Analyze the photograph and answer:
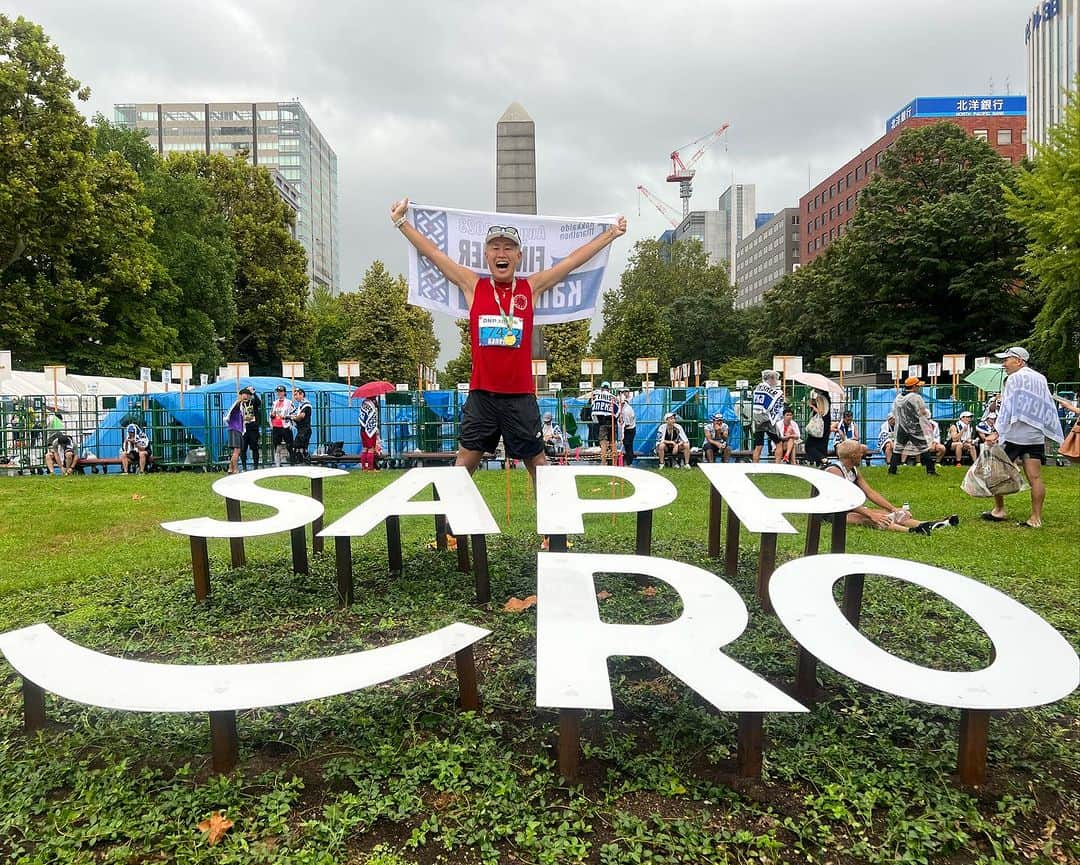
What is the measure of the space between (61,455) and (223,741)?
48.7 feet

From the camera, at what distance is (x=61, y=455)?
14.5m

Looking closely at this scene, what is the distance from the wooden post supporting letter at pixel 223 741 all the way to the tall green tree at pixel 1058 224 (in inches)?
763

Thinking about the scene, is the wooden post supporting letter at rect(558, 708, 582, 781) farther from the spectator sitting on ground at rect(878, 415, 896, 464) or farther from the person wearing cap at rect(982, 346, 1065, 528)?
the spectator sitting on ground at rect(878, 415, 896, 464)

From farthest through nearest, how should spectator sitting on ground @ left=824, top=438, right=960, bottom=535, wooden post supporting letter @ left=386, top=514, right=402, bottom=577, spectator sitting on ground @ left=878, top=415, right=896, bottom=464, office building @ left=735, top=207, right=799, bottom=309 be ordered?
1. office building @ left=735, top=207, right=799, bottom=309
2. spectator sitting on ground @ left=878, top=415, right=896, bottom=464
3. spectator sitting on ground @ left=824, top=438, right=960, bottom=535
4. wooden post supporting letter @ left=386, top=514, right=402, bottom=577

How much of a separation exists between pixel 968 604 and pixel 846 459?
4.65 m

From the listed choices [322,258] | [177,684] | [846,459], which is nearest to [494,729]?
[177,684]

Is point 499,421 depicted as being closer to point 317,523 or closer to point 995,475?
point 317,523

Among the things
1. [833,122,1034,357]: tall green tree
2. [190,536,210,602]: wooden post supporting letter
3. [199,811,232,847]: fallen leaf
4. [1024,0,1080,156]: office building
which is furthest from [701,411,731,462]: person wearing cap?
[1024,0,1080,156]: office building

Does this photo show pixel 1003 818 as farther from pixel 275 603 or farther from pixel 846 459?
pixel 846 459

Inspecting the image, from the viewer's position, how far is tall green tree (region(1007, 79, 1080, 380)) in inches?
645

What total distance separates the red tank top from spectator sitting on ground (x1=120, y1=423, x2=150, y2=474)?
12.4 meters

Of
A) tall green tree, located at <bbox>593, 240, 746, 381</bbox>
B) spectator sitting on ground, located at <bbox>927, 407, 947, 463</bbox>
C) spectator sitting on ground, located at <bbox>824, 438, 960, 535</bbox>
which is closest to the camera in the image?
spectator sitting on ground, located at <bbox>824, 438, 960, 535</bbox>

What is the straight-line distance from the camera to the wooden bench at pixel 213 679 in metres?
2.35

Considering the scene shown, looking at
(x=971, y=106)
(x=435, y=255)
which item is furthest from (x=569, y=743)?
(x=971, y=106)
